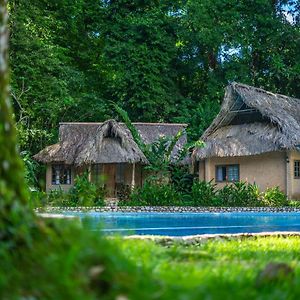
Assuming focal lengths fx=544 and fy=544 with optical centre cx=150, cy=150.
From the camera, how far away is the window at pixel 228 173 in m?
20.1

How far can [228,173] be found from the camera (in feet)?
66.7

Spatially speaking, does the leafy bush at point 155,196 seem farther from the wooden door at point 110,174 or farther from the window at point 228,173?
the wooden door at point 110,174

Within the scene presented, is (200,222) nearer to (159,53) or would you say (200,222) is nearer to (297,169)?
(297,169)

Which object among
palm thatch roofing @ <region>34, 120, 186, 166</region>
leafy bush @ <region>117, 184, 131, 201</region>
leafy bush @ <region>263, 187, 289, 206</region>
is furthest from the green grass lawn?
palm thatch roofing @ <region>34, 120, 186, 166</region>

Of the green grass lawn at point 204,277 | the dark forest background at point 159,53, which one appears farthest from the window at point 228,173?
Answer: the green grass lawn at point 204,277

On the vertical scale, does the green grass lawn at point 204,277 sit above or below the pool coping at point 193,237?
above

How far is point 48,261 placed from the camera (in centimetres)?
205

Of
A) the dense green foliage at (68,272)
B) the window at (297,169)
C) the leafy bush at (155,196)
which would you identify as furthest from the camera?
the window at (297,169)

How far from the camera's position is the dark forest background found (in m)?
21.9

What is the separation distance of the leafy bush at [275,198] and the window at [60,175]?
8.11m

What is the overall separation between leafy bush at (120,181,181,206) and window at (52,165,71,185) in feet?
17.9

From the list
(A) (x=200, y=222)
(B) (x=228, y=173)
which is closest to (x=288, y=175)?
(B) (x=228, y=173)

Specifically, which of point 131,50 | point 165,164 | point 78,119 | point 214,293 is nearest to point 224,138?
point 165,164

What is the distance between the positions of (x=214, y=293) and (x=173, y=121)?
828 inches
